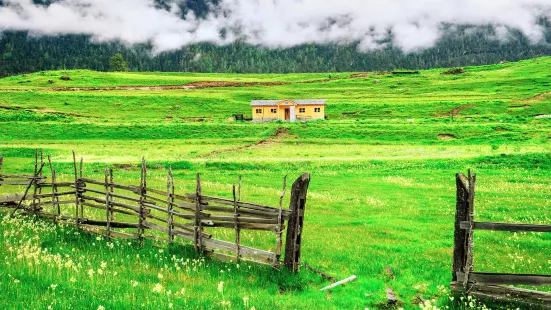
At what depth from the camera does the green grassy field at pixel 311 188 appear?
10.1 metres

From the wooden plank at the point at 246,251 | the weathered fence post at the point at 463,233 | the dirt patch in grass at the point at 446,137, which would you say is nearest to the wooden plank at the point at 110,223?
the wooden plank at the point at 246,251

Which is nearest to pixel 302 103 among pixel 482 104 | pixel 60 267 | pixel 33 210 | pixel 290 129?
pixel 290 129

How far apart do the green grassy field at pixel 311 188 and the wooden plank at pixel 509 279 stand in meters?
0.90

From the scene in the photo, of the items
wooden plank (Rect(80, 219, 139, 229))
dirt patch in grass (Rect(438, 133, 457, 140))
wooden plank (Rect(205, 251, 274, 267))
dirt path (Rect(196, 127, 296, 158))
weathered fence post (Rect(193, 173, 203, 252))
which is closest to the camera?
wooden plank (Rect(205, 251, 274, 267))

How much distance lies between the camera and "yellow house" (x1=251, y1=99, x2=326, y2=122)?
9150cm

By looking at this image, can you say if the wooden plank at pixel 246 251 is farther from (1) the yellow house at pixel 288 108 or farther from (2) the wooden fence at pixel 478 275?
(1) the yellow house at pixel 288 108

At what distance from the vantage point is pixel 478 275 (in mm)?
9422

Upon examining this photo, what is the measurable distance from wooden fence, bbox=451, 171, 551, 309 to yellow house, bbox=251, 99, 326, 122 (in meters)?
81.8

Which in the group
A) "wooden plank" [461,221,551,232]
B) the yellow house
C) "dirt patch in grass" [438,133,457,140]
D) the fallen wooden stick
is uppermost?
the yellow house

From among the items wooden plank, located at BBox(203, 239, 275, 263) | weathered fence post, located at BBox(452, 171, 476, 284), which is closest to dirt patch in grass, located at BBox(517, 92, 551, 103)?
weathered fence post, located at BBox(452, 171, 476, 284)

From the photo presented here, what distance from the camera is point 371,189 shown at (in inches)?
1160

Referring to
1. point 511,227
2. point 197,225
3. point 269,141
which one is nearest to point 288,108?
point 269,141

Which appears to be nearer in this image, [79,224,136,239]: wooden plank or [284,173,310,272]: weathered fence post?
[284,173,310,272]: weathered fence post

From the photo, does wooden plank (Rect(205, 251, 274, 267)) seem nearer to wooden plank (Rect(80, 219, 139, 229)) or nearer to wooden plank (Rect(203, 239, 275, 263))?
wooden plank (Rect(203, 239, 275, 263))
